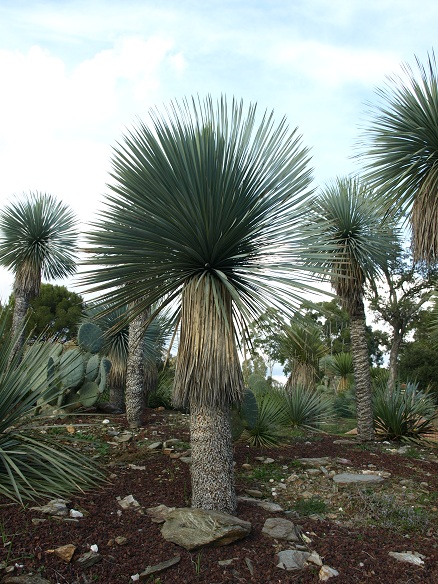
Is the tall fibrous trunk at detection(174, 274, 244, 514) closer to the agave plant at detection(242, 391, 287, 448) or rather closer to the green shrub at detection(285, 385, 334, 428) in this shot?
the agave plant at detection(242, 391, 287, 448)

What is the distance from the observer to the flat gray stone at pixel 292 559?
15.8ft

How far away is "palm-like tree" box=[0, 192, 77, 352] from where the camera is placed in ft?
58.0

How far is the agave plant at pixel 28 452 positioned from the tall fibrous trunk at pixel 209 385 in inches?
47.7

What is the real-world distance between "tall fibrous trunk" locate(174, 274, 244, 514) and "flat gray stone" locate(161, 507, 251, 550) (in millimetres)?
355

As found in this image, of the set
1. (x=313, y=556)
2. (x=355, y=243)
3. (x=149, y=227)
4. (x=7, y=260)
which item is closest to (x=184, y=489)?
(x=313, y=556)

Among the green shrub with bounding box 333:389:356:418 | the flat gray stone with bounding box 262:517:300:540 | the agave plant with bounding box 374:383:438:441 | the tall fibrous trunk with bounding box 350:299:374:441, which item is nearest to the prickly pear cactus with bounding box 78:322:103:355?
the tall fibrous trunk with bounding box 350:299:374:441

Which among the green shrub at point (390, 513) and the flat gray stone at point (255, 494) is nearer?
the green shrub at point (390, 513)

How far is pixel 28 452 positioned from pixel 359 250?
7186mm

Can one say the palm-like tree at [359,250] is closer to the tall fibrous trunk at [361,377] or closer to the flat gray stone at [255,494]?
the tall fibrous trunk at [361,377]

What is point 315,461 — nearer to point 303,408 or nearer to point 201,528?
point 303,408

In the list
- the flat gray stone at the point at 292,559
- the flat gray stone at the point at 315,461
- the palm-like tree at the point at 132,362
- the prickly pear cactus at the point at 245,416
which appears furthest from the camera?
the palm-like tree at the point at 132,362

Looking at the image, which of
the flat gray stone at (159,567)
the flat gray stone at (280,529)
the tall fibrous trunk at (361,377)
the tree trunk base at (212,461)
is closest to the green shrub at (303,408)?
the tall fibrous trunk at (361,377)

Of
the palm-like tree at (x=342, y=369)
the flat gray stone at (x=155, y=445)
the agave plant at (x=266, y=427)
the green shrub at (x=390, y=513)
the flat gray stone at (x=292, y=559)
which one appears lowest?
the flat gray stone at (x=292, y=559)

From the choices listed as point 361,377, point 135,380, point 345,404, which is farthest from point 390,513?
point 345,404
